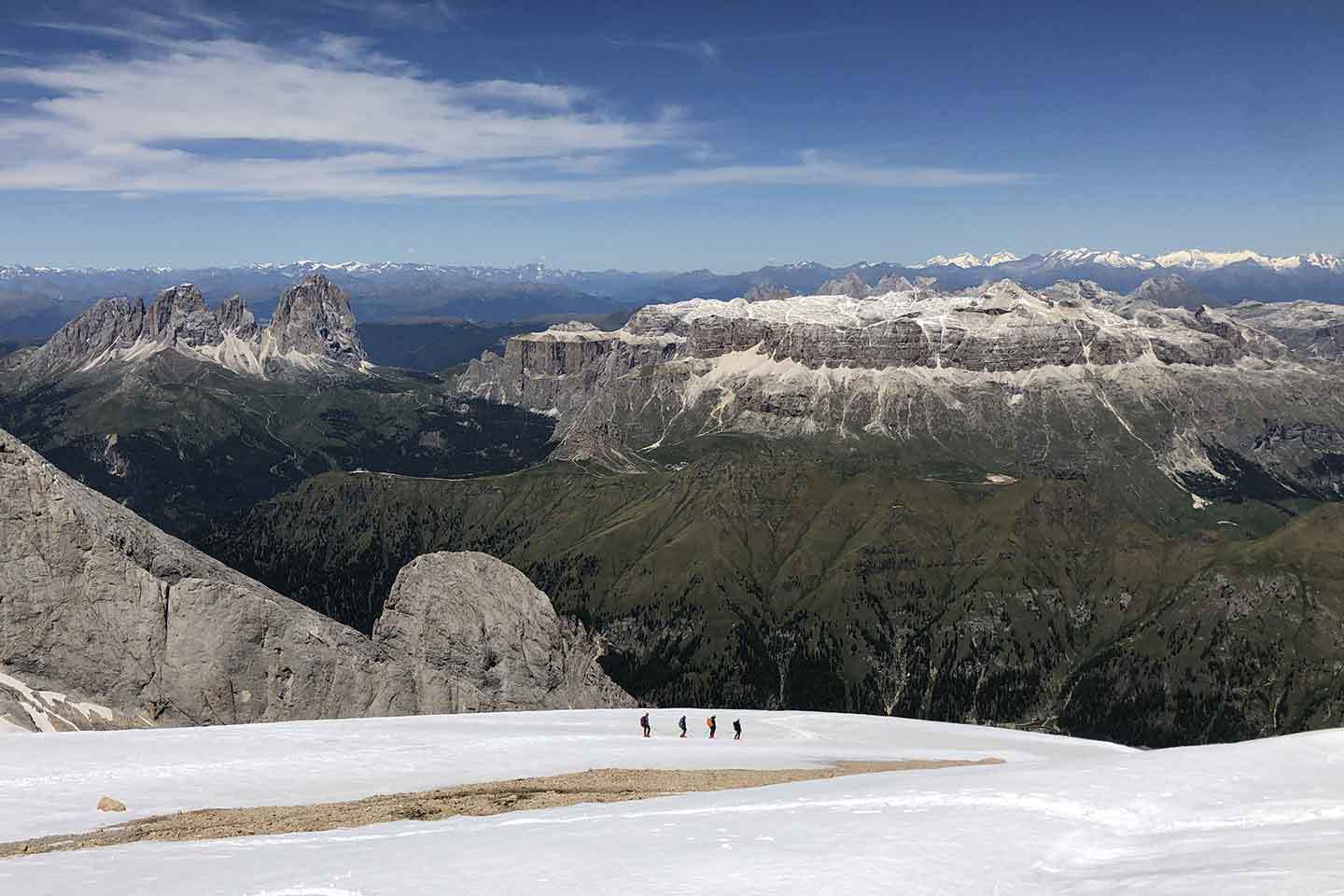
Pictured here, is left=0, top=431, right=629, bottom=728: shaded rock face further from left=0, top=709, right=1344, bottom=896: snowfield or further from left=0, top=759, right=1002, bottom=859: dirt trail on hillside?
left=0, top=759, right=1002, bottom=859: dirt trail on hillside

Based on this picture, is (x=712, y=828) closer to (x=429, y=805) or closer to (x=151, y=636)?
(x=429, y=805)

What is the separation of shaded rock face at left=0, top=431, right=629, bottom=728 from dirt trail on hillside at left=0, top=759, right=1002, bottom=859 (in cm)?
3316

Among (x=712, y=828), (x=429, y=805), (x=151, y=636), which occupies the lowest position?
(x=151, y=636)

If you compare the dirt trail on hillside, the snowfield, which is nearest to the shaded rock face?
the snowfield

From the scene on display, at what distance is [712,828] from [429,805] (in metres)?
13.9

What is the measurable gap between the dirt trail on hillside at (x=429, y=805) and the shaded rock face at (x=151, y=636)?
33.2 meters

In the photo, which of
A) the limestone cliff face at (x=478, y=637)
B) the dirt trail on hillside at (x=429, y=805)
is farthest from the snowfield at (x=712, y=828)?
the limestone cliff face at (x=478, y=637)

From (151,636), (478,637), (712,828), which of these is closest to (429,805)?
(712,828)

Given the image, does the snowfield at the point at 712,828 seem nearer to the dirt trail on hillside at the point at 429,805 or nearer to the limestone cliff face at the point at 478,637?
the dirt trail on hillside at the point at 429,805

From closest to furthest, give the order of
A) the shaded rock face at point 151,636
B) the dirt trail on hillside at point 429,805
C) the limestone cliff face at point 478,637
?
the dirt trail on hillside at point 429,805 < the shaded rock face at point 151,636 < the limestone cliff face at point 478,637

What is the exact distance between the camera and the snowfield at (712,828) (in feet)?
86.9

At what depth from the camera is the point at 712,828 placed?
3294 cm

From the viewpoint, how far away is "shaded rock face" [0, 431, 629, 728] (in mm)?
72438

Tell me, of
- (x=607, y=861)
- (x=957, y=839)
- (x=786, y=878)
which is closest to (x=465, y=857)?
(x=607, y=861)
